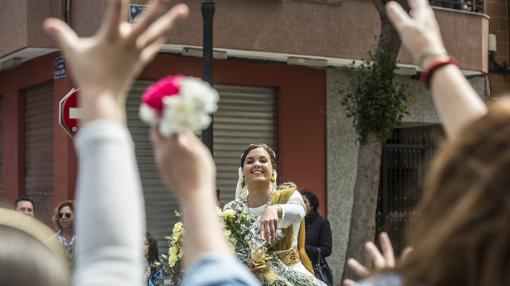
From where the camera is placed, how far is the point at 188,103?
1595 millimetres

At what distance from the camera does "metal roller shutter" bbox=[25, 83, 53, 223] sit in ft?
47.8

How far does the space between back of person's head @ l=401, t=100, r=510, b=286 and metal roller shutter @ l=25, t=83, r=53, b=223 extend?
43.1 feet

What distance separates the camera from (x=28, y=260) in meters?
1.61

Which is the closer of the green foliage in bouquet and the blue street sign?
the green foliage in bouquet

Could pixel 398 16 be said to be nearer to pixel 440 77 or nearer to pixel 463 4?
pixel 440 77

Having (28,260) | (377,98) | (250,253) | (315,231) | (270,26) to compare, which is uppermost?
(270,26)

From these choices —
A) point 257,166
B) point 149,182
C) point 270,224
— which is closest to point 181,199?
point 270,224

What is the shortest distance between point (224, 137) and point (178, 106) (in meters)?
13.0

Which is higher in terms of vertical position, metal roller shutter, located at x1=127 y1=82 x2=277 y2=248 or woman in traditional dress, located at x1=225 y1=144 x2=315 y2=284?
metal roller shutter, located at x1=127 y1=82 x2=277 y2=248

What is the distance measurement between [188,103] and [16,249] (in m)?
0.40

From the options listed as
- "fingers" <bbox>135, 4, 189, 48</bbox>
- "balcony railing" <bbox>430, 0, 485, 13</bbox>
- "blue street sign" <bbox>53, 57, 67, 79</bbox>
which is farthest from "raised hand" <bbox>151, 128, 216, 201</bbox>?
"balcony railing" <bbox>430, 0, 485, 13</bbox>

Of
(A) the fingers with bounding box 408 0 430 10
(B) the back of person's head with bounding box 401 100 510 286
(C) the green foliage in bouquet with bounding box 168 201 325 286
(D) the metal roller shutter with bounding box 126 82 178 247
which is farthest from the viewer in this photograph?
(D) the metal roller shutter with bounding box 126 82 178 247

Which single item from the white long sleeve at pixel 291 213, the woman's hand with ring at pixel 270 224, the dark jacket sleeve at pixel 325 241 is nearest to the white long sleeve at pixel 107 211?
the woman's hand with ring at pixel 270 224

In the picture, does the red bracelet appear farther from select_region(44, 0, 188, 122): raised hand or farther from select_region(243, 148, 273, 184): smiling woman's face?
select_region(243, 148, 273, 184): smiling woman's face
